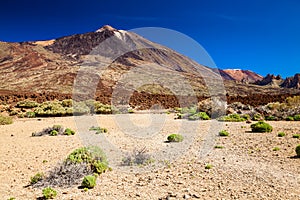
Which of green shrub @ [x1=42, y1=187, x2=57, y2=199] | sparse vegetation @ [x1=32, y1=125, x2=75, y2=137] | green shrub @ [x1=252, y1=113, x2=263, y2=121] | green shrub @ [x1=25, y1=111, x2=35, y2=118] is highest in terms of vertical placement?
green shrub @ [x1=25, y1=111, x2=35, y2=118]

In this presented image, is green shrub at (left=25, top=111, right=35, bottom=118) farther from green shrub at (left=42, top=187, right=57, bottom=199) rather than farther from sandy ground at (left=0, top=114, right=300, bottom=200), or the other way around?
green shrub at (left=42, top=187, right=57, bottom=199)

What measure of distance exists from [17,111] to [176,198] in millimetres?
21086

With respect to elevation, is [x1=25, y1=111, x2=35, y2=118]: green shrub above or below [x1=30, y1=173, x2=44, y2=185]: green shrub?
above

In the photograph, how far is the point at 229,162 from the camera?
27.1 ft

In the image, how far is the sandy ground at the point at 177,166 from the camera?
6219 millimetres

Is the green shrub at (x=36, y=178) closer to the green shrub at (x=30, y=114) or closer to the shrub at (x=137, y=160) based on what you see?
the shrub at (x=137, y=160)

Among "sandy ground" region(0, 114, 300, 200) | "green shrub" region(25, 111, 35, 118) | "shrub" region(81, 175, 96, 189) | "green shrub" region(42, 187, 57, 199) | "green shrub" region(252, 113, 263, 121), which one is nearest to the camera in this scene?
"green shrub" region(42, 187, 57, 199)

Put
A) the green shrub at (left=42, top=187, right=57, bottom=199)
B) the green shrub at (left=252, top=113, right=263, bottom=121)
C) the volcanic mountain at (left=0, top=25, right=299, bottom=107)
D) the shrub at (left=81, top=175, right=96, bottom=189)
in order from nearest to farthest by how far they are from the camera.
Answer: the green shrub at (left=42, top=187, right=57, bottom=199) → the shrub at (left=81, top=175, right=96, bottom=189) → the green shrub at (left=252, top=113, right=263, bottom=121) → the volcanic mountain at (left=0, top=25, right=299, bottom=107)

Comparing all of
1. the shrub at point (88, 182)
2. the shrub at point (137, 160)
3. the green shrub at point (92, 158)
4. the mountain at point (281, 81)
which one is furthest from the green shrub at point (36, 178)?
the mountain at point (281, 81)

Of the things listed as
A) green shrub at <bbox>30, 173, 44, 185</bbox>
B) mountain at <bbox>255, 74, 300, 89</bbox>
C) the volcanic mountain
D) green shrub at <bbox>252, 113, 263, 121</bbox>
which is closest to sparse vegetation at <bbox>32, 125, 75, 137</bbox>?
green shrub at <bbox>30, 173, 44, 185</bbox>

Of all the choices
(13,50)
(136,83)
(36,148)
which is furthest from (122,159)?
(13,50)

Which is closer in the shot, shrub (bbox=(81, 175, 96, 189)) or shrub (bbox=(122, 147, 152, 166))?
shrub (bbox=(81, 175, 96, 189))

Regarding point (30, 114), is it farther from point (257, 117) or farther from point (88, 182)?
point (88, 182)

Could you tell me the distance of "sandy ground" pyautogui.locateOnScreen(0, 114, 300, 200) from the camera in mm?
6219
